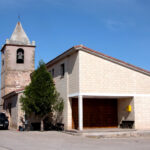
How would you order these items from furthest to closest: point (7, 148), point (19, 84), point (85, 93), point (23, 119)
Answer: point (19, 84) < point (23, 119) < point (85, 93) < point (7, 148)

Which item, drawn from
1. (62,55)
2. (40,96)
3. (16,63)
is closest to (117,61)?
(62,55)

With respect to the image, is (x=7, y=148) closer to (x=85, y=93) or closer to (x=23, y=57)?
(x=85, y=93)

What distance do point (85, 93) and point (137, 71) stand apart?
15.9ft

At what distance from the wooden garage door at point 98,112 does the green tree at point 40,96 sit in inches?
68.0

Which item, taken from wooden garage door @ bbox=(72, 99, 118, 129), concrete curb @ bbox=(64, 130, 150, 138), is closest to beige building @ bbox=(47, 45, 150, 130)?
wooden garage door @ bbox=(72, 99, 118, 129)

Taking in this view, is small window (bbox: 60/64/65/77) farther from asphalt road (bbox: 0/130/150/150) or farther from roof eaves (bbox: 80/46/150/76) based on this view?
asphalt road (bbox: 0/130/150/150)

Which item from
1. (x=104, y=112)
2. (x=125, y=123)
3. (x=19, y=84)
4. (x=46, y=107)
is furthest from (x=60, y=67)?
(x=19, y=84)

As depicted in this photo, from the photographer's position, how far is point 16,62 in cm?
3719

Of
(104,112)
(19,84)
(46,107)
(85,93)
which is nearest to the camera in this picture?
(85,93)

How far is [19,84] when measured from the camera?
120 feet

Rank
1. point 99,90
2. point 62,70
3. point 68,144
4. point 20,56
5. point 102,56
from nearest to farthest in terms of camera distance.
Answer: point 68,144 → point 99,90 → point 102,56 → point 62,70 → point 20,56

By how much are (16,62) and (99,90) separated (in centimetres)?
2002

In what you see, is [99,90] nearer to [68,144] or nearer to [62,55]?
[62,55]

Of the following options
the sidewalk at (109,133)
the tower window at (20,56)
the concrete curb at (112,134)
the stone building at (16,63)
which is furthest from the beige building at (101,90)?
the tower window at (20,56)
